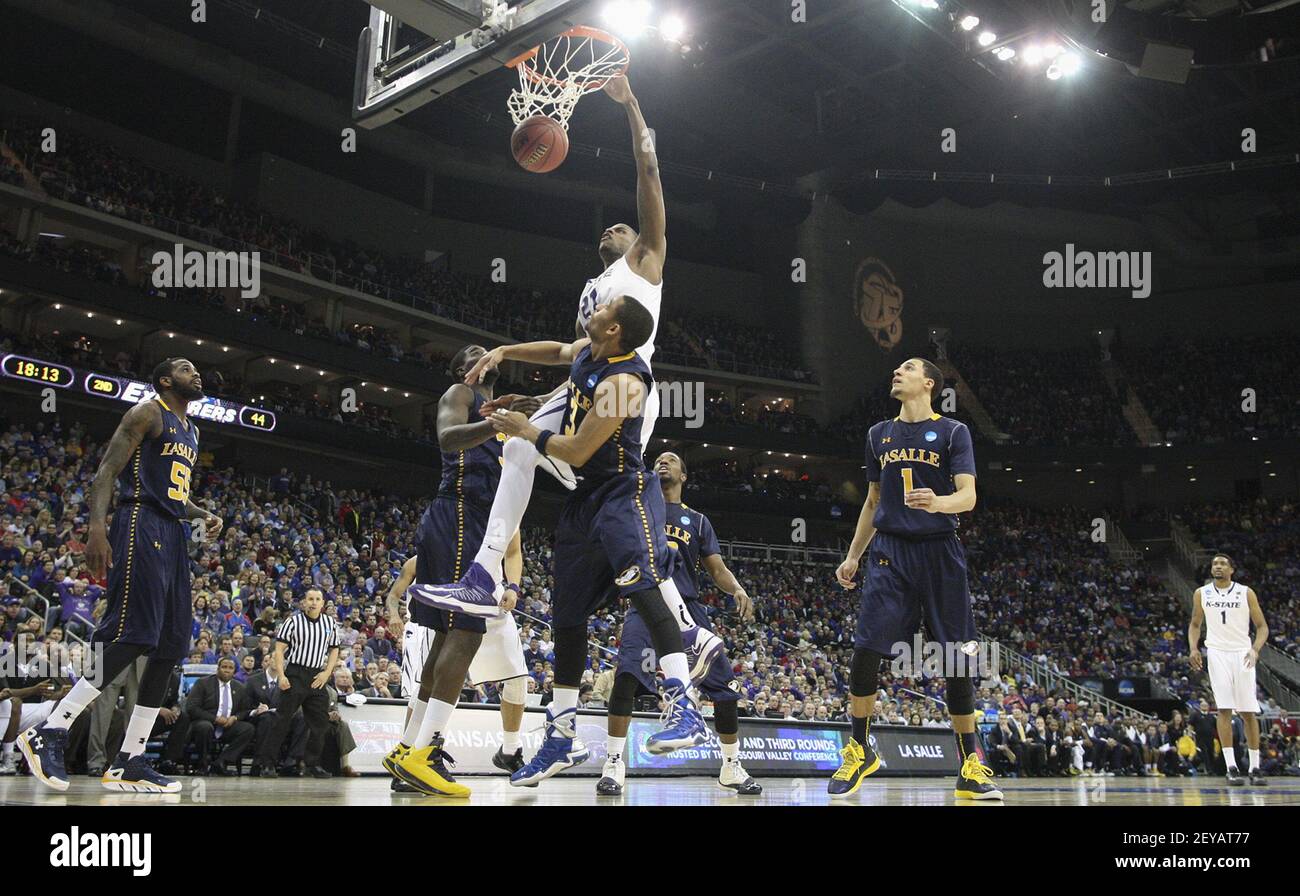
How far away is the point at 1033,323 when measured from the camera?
43000mm

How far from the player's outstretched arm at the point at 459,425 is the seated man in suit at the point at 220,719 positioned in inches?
258

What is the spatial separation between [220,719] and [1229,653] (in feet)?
33.9

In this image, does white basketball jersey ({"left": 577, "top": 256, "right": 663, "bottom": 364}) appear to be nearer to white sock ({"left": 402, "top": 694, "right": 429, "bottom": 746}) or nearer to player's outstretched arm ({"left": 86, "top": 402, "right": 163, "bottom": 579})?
white sock ({"left": 402, "top": 694, "right": 429, "bottom": 746})

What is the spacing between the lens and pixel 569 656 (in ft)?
17.0

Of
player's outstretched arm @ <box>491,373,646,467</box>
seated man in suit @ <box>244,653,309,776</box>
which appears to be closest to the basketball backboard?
player's outstretched arm @ <box>491,373,646,467</box>

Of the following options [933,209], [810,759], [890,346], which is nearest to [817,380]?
[890,346]

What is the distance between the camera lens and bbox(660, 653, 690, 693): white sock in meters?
4.71

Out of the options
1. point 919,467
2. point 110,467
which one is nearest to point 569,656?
point 919,467

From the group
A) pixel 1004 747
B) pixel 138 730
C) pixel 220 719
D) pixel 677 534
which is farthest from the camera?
pixel 1004 747

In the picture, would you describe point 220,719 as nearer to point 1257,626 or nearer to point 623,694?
point 623,694

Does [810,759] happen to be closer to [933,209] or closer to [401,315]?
[401,315]

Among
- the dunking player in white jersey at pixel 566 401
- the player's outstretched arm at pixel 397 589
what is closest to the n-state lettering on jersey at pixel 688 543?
the dunking player in white jersey at pixel 566 401

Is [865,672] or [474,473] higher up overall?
[474,473]
